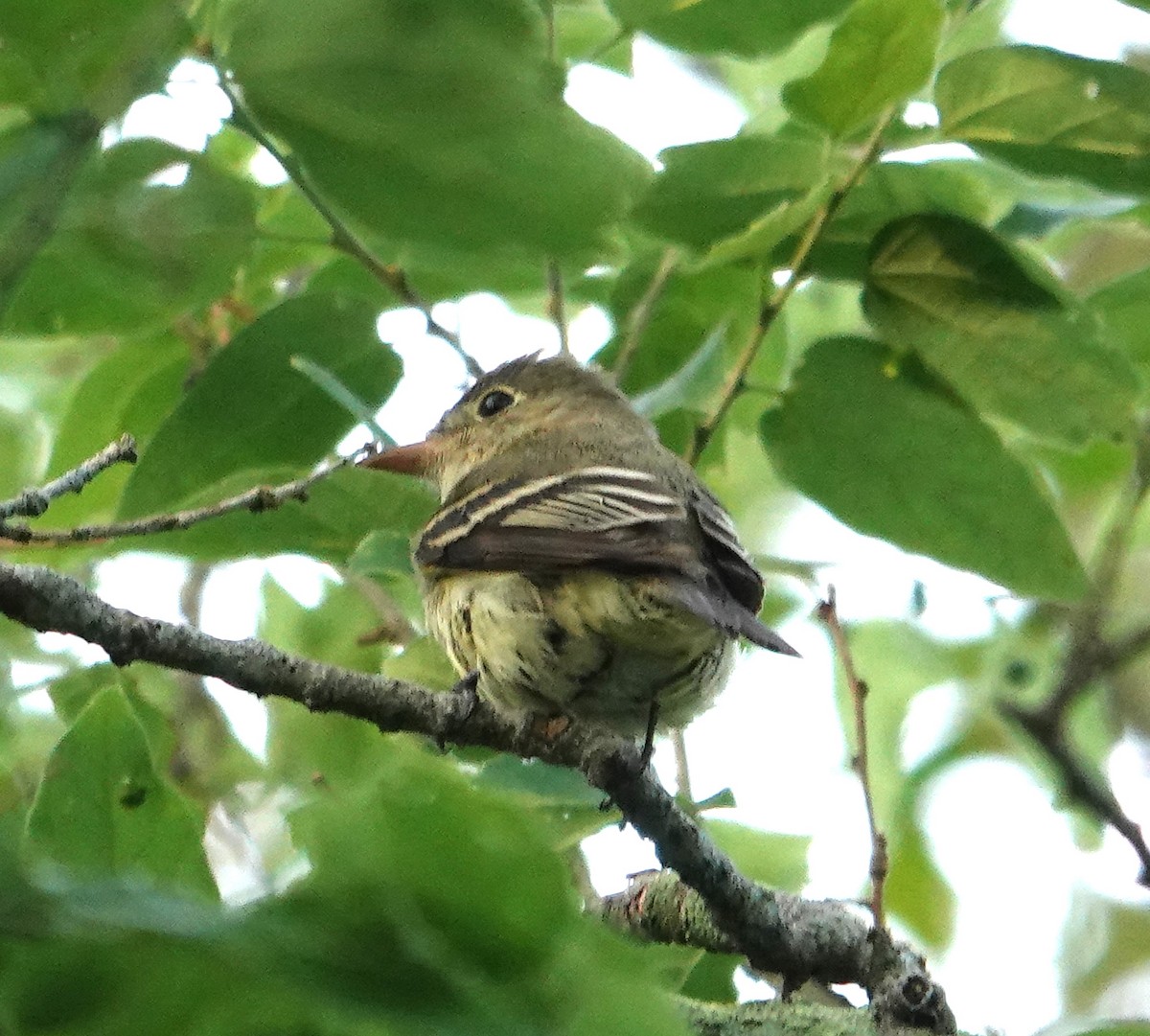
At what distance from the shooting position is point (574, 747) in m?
2.10

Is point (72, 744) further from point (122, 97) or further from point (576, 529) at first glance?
point (576, 529)

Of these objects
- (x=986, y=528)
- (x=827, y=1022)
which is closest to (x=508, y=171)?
(x=827, y=1022)

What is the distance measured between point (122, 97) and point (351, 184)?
0.24 metres

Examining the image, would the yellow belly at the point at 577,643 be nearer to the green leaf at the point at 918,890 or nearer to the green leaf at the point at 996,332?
the green leaf at the point at 996,332

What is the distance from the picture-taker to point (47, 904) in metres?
0.72

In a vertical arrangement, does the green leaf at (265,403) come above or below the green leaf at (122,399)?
above

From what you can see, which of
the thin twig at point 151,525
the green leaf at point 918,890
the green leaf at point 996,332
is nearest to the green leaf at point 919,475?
the green leaf at point 996,332

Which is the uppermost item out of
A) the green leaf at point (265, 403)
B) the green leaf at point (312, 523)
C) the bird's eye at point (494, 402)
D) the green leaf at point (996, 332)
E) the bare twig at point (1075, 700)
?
the bare twig at point (1075, 700)

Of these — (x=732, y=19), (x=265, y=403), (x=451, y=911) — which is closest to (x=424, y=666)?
(x=265, y=403)

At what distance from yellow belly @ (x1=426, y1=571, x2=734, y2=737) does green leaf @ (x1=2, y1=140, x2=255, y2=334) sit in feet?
2.23

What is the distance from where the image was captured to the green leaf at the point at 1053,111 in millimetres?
2094

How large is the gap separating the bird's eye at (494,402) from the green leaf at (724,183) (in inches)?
66.3

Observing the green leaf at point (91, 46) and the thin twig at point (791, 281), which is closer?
the green leaf at point (91, 46)

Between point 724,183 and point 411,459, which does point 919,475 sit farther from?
point 411,459
